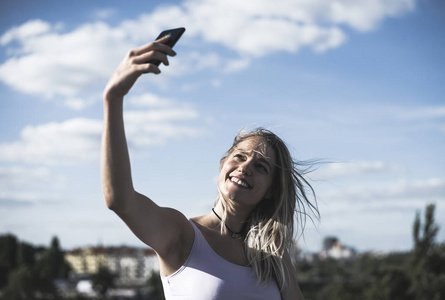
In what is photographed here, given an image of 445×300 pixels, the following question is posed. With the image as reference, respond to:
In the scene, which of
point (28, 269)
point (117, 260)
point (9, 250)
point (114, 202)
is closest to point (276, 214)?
point (114, 202)

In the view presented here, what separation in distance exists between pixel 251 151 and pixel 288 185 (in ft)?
1.24

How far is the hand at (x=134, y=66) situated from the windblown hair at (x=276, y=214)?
1290 mm

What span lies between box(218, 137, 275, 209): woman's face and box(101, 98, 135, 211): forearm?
1069 millimetres

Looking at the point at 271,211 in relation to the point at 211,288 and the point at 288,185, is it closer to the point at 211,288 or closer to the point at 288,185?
the point at 288,185

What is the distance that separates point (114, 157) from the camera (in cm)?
194

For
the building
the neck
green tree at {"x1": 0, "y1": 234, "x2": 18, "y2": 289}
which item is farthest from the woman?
the building

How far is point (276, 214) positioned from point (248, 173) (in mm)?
378

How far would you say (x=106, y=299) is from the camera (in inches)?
3275

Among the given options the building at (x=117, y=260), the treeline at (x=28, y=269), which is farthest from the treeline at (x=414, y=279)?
the building at (x=117, y=260)

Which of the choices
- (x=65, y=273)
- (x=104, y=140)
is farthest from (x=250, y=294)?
(x=65, y=273)

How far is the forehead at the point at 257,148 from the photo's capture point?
3.12 m

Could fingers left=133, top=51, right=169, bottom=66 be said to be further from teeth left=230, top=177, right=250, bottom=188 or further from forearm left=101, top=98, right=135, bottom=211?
teeth left=230, top=177, right=250, bottom=188

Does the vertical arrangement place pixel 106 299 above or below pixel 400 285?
below

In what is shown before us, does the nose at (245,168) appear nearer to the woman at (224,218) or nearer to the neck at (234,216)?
the woman at (224,218)
